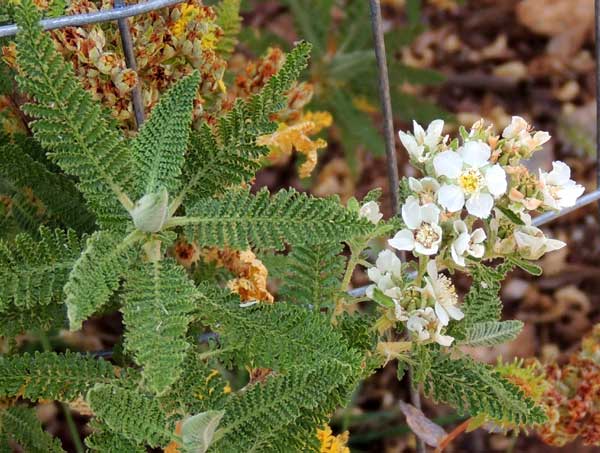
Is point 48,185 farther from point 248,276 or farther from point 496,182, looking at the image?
point 496,182

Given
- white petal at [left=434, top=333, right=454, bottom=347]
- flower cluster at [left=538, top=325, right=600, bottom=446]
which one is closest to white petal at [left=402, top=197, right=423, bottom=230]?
white petal at [left=434, top=333, right=454, bottom=347]

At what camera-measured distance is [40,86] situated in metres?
0.81

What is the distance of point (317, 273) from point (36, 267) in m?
0.29

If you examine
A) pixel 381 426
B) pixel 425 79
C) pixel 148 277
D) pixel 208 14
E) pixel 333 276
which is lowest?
pixel 381 426

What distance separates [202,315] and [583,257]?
5.47ft

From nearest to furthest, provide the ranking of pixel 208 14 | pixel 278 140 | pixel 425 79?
pixel 208 14, pixel 278 140, pixel 425 79

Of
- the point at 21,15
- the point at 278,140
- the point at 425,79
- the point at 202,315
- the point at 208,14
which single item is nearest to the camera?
the point at 21,15

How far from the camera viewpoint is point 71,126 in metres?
0.83

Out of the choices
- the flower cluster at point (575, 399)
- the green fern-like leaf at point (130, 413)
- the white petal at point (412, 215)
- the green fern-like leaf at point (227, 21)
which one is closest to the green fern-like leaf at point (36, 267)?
the green fern-like leaf at point (130, 413)

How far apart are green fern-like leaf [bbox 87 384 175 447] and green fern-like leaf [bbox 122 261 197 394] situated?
0.15ft

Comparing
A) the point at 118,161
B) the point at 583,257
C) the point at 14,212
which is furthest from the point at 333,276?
the point at 583,257

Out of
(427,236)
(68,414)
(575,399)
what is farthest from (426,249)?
(68,414)

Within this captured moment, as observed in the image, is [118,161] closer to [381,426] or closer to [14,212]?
[14,212]

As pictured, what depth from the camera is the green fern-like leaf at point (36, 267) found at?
2.72ft
